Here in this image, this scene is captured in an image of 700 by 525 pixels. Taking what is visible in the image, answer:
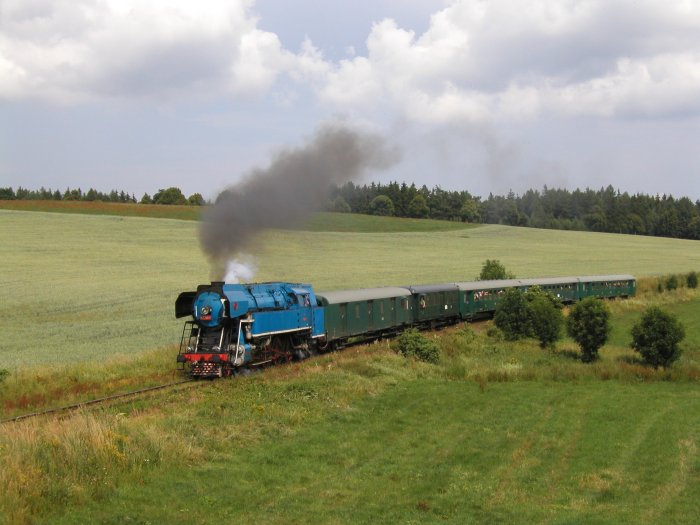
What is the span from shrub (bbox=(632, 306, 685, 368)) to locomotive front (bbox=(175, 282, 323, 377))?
19587 millimetres

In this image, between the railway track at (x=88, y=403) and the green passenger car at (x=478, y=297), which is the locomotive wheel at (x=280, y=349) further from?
the green passenger car at (x=478, y=297)

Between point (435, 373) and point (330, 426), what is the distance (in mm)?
11211

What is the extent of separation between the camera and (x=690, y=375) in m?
32.2

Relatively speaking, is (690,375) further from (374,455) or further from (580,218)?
(580,218)

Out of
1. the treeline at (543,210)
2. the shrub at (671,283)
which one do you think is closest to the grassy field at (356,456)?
the shrub at (671,283)

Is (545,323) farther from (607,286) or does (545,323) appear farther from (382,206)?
(382,206)

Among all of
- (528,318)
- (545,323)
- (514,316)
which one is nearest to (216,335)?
(545,323)

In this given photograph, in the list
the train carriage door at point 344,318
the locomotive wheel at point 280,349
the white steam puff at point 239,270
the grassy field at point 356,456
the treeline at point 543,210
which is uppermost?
the treeline at point 543,210

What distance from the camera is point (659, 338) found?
36.8 meters

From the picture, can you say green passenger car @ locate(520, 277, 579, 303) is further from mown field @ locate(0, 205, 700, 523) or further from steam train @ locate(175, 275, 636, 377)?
mown field @ locate(0, 205, 700, 523)

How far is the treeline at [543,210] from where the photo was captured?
456 ft

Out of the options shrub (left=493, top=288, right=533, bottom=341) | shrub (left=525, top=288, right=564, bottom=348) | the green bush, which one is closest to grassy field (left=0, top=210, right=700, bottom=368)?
shrub (left=493, top=288, right=533, bottom=341)

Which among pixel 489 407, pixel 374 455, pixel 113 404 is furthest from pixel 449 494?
pixel 113 404

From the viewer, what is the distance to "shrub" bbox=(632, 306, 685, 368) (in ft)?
120
